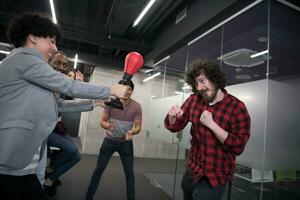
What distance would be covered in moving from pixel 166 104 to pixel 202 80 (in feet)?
8.56

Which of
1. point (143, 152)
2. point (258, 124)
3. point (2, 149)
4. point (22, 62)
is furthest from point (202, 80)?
point (143, 152)

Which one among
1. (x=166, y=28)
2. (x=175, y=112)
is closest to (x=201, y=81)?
(x=175, y=112)

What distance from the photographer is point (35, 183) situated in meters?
1.11

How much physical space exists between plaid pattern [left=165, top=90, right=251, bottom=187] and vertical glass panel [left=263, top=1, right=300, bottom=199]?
753 millimetres

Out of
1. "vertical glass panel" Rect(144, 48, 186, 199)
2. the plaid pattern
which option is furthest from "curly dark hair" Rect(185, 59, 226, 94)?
"vertical glass panel" Rect(144, 48, 186, 199)

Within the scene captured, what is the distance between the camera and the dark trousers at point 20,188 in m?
1.01

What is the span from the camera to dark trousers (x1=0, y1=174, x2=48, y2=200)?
1008mm

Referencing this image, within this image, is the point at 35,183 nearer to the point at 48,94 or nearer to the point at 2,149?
the point at 2,149

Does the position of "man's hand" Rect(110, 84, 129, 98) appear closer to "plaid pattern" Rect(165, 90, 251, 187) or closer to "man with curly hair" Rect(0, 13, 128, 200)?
"man with curly hair" Rect(0, 13, 128, 200)

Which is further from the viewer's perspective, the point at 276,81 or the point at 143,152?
the point at 143,152

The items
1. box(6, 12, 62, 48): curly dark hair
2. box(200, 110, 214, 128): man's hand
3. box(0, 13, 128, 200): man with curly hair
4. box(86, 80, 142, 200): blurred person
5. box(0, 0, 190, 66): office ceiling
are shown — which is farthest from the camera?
box(0, 0, 190, 66): office ceiling

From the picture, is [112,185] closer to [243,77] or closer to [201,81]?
[243,77]

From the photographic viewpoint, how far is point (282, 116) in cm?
205

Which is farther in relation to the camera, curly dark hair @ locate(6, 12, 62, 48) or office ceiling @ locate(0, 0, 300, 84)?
office ceiling @ locate(0, 0, 300, 84)
